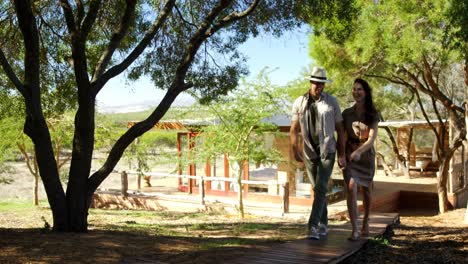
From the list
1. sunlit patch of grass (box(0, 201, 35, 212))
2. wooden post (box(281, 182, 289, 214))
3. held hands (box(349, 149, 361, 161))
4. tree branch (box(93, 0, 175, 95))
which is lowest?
sunlit patch of grass (box(0, 201, 35, 212))

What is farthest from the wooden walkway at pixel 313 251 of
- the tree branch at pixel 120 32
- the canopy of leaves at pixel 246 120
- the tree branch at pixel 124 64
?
the canopy of leaves at pixel 246 120

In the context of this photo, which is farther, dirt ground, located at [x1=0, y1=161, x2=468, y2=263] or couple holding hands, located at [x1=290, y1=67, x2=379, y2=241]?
couple holding hands, located at [x1=290, y1=67, x2=379, y2=241]

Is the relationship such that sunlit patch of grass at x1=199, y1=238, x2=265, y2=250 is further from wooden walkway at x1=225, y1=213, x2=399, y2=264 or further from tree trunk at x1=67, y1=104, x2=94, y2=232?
tree trunk at x1=67, y1=104, x2=94, y2=232

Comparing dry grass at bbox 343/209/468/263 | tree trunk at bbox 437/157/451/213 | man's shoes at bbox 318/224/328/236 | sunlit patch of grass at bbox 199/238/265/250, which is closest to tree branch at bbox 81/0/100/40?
sunlit patch of grass at bbox 199/238/265/250

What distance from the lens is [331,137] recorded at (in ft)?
14.7

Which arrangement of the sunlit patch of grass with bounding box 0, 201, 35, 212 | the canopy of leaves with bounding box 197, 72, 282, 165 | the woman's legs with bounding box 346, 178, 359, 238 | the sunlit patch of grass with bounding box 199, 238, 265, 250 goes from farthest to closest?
the sunlit patch of grass with bounding box 0, 201, 35, 212
the canopy of leaves with bounding box 197, 72, 282, 165
the sunlit patch of grass with bounding box 199, 238, 265, 250
the woman's legs with bounding box 346, 178, 359, 238

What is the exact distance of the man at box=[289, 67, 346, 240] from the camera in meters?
4.49

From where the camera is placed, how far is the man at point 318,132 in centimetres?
449

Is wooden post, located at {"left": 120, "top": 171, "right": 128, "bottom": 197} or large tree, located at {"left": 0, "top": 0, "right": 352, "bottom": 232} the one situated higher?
large tree, located at {"left": 0, "top": 0, "right": 352, "bottom": 232}

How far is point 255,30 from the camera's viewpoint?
9.29 metres

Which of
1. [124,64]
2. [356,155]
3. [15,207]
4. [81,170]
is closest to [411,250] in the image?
[356,155]

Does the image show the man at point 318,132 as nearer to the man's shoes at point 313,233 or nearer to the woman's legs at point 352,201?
the man's shoes at point 313,233

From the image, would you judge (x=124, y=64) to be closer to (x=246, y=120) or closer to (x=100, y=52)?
(x=100, y=52)

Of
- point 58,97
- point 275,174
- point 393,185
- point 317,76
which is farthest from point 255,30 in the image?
point 393,185
